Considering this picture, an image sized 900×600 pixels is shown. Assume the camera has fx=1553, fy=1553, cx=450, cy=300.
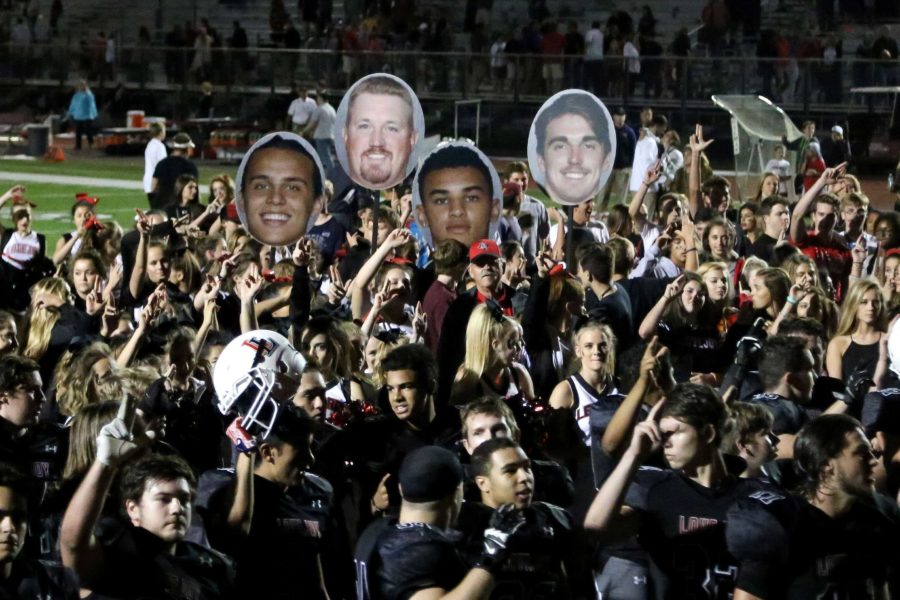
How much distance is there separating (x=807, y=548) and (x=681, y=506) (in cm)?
47

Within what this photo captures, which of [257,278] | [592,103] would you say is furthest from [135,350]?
[592,103]

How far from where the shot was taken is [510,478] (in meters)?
5.29

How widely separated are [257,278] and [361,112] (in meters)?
3.52

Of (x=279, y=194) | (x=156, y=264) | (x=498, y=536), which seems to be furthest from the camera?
(x=279, y=194)

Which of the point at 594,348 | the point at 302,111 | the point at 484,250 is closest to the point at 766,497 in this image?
the point at 594,348

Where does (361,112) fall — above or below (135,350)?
above

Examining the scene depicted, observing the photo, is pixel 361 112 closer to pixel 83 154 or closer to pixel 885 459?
pixel 885 459

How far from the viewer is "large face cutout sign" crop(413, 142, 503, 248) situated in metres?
10.9

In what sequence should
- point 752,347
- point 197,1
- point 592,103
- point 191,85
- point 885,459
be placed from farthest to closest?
1. point 197,1
2. point 191,85
3. point 592,103
4. point 752,347
5. point 885,459

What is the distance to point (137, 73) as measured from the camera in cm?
3416

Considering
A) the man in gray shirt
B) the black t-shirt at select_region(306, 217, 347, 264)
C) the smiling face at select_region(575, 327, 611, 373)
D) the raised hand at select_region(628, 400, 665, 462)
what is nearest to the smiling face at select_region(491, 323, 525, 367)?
the smiling face at select_region(575, 327, 611, 373)

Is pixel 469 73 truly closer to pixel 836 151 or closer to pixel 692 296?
pixel 836 151

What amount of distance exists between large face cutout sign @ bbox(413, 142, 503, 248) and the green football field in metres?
10.5

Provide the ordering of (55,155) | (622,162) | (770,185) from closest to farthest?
(770,185) < (622,162) < (55,155)
